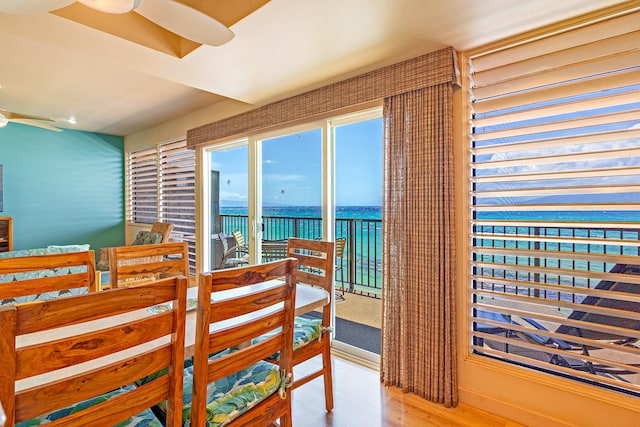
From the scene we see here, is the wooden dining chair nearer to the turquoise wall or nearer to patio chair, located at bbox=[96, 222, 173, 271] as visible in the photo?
patio chair, located at bbox=[96, 222, 173, 271]

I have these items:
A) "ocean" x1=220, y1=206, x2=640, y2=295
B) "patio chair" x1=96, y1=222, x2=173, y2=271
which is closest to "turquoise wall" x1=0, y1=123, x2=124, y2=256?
"patio chair" x1=96, y1=222, x2=173, y2=271

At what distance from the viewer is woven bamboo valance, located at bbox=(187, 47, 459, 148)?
196 centimetres

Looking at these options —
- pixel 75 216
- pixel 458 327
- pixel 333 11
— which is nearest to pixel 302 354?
pixel 458 327

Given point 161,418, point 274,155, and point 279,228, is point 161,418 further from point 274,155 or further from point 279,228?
point 279,228

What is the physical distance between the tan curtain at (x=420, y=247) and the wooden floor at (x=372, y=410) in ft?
0.27

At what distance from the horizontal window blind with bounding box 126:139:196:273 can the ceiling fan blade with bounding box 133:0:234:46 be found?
9.77 feet

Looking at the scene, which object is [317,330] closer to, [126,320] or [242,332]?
[242,332]

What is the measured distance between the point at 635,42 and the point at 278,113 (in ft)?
7.83

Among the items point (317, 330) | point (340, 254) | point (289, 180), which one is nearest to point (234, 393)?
point (317, 330)

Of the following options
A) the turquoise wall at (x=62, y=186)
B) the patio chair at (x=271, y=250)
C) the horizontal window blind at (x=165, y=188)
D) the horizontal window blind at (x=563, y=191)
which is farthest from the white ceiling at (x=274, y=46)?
the turquoise wall at (x=62, y=186)

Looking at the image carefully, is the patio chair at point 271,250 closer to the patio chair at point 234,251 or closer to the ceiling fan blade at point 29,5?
the patio chair at point 234,251

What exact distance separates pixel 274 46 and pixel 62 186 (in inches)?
189

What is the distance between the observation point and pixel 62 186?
488cm

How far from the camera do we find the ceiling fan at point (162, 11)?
1.12 metres
